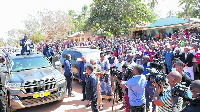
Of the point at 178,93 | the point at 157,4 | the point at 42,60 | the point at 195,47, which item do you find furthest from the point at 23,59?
the point at 157,4

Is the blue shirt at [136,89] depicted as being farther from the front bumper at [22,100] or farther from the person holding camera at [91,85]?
the front bumper at [22,100]

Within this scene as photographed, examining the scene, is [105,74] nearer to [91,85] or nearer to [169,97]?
[91,85]

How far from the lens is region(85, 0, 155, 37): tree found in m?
21.8

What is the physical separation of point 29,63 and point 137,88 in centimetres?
483

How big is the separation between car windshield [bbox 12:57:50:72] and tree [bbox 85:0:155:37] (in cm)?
1503

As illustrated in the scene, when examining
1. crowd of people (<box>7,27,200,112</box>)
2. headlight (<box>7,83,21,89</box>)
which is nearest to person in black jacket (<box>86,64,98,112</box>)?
crowd of people (<box>7,27,200,112</box>)

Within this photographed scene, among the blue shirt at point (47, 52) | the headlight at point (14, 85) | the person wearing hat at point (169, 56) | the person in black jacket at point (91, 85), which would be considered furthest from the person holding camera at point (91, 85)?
the blue shirt at point (47, 52)

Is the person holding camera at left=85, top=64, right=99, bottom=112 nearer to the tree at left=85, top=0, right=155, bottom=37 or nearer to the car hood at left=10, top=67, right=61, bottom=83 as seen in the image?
the car hood at left=10, top=67, right=61, bottom=83

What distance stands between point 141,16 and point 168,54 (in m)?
15.3

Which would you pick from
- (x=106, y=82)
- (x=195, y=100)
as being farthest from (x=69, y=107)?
(x=195, y=100)

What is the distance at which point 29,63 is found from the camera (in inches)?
280

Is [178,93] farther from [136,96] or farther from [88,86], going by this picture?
[88,86]

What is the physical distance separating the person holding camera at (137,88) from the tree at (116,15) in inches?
709

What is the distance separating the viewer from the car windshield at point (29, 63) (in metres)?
6.82
